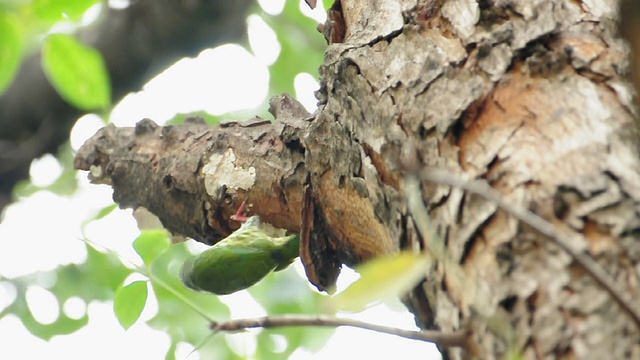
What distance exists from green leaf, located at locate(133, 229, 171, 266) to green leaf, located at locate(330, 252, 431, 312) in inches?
42.7

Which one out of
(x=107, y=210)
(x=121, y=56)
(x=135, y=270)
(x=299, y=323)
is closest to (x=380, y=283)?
(x=299, y=323)

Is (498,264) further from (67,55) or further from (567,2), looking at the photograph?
(67,55)

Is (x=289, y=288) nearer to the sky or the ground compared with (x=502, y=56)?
nearer to the ground

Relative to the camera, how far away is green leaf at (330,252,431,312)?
610 millimetres

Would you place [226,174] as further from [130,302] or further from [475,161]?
[475,161]

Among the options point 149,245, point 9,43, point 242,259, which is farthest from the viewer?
point 9,43

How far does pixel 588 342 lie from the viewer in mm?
645

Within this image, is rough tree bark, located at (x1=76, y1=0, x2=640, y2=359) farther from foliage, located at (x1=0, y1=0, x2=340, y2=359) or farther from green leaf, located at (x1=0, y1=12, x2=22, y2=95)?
green leaf, located at (x1=0, y1=12, x2=22, y2=95)

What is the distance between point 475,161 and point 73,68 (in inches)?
53.3

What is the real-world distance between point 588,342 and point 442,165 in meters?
0.30

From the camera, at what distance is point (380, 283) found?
62 centimetres

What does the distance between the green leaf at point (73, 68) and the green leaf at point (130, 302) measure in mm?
676

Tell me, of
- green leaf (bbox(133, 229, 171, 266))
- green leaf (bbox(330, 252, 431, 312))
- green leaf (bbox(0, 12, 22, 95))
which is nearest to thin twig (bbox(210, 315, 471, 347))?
green leaf (bbox(330, 252, 431, 312))

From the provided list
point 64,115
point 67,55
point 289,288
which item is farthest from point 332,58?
point 64,115
